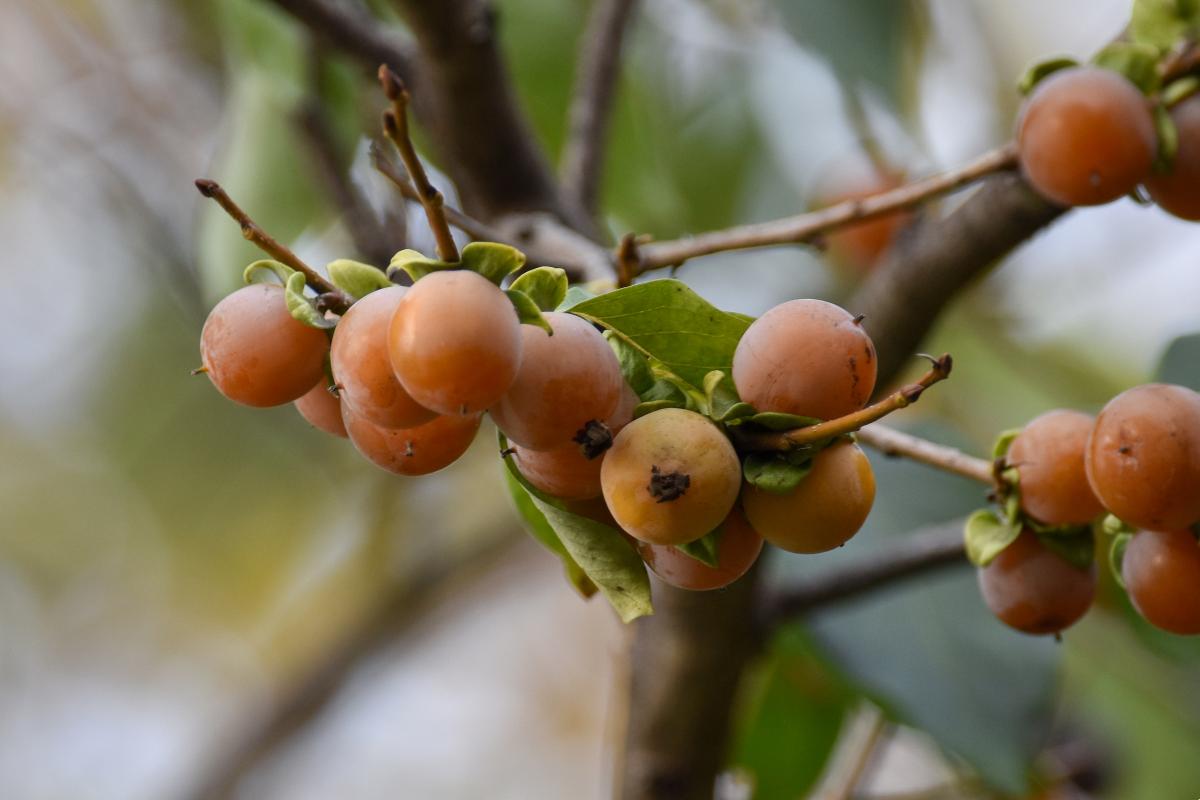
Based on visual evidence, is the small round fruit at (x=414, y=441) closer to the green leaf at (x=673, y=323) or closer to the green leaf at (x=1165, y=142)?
the green leaf at (x=673, y=323)

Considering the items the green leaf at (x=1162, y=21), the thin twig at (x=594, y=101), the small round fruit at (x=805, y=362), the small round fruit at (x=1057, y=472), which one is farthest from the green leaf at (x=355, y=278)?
the thin twig at (x=594, y=101)

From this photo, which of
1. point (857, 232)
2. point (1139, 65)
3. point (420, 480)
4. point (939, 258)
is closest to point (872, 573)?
point (939, 258)

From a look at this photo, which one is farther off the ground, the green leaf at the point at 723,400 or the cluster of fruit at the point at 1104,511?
the green leaf at the point at 723,400

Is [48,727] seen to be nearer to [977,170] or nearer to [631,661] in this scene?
[631,661]

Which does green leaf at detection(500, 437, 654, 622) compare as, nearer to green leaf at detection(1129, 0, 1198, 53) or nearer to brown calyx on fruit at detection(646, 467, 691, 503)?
brown calyx on fruit at detection(646, 467, 691, 503)

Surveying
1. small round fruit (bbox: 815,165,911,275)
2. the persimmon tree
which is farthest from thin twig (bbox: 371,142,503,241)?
small round fruit (bbox: 815,165,911,275)

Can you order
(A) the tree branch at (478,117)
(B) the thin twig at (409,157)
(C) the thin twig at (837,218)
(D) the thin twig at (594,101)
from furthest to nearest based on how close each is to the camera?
1. (D) the thin twig at (594,101)
2. (A) the tree branch at (478,117)
3. (C) the thin twig at (837,218)
4. (B) the thin twig at (409,157)
